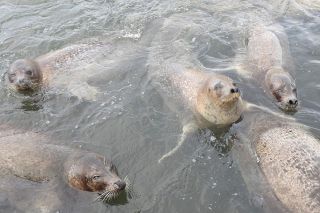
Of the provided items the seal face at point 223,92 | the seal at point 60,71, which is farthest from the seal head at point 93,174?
the seal at point 60,71

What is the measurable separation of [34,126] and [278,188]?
4.72 m

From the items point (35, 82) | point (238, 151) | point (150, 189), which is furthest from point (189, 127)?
point (35, 82)

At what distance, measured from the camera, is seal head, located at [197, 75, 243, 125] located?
7.92 meters

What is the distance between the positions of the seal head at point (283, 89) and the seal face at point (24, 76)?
196 inches

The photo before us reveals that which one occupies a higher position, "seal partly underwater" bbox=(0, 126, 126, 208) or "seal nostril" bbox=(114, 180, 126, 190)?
"seal nostril" bbox=(114, 180, 126, 190)

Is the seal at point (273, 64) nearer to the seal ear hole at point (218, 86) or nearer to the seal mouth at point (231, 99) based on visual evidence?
the seal mouth at point (231, 99)

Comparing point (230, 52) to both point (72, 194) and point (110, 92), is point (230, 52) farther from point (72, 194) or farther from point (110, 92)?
point (72, 194)

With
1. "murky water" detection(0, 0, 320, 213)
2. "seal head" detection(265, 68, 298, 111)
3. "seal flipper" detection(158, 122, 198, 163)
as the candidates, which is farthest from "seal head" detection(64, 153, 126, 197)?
"seal head" detection(265, 68, 298, 111)

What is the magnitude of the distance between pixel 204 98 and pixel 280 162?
205cm

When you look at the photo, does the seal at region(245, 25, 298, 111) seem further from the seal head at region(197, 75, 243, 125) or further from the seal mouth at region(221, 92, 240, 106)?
the seal mouth at region(221, 92, 240, 106)

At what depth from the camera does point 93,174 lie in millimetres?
6879

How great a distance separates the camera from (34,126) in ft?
28.5

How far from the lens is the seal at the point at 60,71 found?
965 centimetres

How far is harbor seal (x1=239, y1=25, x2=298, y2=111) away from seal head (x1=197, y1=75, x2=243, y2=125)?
965 mm
